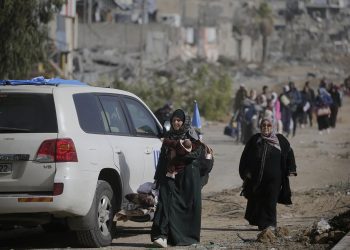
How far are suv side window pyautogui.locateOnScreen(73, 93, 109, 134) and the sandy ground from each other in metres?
1.25

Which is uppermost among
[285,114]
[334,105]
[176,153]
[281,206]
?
[176,153]

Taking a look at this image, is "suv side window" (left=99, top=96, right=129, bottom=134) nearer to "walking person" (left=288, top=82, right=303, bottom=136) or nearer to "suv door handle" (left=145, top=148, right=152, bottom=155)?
"suv door handle" (left=145, top=148, right=152, bottom=155)

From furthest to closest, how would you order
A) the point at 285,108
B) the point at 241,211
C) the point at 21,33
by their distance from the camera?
the point at 285,108
the point at 21,33
the point at 241,211

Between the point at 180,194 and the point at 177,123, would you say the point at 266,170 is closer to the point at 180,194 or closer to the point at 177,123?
the point at 180,194

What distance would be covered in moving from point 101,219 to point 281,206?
4759 mm

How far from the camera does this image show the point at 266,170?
1169 cm

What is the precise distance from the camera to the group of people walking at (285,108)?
26.2m

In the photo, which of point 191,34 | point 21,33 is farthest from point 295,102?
point 191,34

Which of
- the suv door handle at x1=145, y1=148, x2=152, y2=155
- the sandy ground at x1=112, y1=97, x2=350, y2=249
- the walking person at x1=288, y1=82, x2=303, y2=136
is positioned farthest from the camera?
the walking person at x1=288, y1=82, x2=303, y2=136

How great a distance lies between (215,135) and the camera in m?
32.8

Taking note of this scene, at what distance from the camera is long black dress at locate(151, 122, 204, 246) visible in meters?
10.2

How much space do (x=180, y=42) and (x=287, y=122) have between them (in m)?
68.1

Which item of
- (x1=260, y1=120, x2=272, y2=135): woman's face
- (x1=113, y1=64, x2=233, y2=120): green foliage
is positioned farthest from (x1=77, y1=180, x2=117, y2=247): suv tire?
(x1=113, y1=64, x2=233, y2=120): green foliage

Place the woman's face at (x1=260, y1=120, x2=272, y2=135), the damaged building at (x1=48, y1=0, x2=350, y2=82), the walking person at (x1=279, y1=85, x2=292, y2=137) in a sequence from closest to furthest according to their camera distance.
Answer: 1. the woman's face at (x1=260, y1=120, x2=272, y2=135)
2. the walking person at (x1=279, y1=85, x2=292, y2=137)
3. the damaged building at (x1=48, y1=0, x2=350, y2=82)
